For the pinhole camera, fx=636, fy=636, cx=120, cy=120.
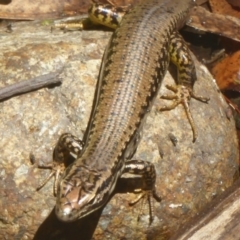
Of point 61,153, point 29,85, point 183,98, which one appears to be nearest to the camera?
point 61,153

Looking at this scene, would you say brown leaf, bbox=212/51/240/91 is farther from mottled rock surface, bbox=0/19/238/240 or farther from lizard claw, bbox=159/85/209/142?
lizard claw, bbox=159/85/209/142

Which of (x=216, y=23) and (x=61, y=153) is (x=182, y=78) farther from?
(x=61, y=153)

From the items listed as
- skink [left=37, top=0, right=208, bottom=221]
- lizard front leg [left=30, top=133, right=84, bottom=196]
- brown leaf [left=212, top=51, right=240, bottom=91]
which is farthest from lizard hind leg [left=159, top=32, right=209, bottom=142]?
lizard front leg [left=30, top=133, right=84, bottom=196]

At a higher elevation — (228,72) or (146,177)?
(228,72)

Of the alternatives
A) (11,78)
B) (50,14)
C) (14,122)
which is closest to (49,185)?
(14,122)

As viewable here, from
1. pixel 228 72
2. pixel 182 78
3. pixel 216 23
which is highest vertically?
pixel 216 23

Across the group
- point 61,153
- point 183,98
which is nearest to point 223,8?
point 183,98

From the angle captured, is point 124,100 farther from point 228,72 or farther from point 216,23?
point 216,23

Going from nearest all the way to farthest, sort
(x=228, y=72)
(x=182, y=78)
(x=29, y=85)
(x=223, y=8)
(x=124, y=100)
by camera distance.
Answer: (x=29, y=85)
(x=124, y=100)
(x=182, y=78)
(x=228, y=72)
(x=223, y=8)

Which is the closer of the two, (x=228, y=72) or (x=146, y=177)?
(x=146, y=177)
